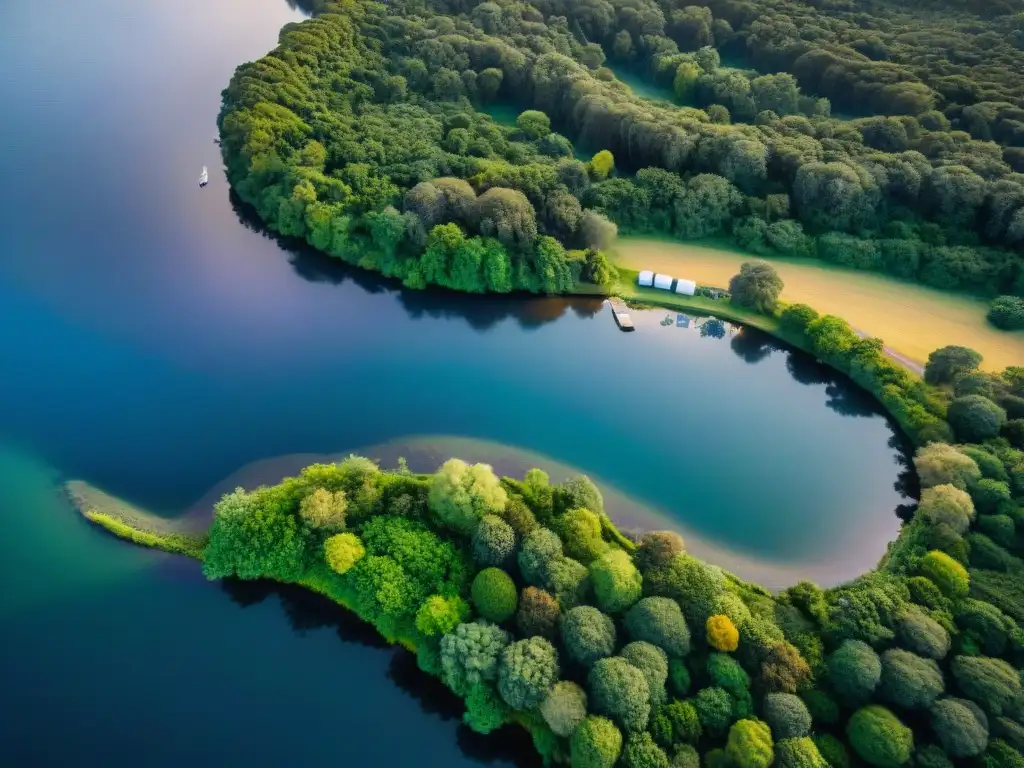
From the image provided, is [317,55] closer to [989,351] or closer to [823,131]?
[823,131]

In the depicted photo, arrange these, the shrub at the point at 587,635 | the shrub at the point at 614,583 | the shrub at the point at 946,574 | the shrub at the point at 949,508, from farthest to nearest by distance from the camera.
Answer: the shrub at the point at 949,508 < the shrub at the point at 946,574 < the shrub at the point at 614,583 < the shrub at the point at 587,635

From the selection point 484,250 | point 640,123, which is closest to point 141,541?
point 484,250

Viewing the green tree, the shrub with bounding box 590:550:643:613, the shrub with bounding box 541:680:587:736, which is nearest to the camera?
the shrub with bounding box 541:680:587:736

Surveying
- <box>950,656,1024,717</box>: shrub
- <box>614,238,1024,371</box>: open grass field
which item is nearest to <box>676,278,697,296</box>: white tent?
<box>614,238,1024,371</box>: open grass field

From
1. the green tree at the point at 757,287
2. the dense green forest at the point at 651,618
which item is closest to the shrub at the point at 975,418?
the dense green forest at the point at 651,618

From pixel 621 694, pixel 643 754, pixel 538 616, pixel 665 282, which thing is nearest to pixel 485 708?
pixel 538 616

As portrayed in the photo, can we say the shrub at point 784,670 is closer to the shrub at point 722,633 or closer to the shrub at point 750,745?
the shrub at point 722,633

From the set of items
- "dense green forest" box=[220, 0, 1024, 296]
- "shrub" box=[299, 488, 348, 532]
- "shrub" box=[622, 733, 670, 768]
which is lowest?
"shrub" box=[622, 733, 670, 768]

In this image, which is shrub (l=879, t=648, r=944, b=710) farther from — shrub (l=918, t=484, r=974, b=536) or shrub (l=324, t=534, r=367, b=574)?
shrub (l=324, t=534, r=367, b=574)
